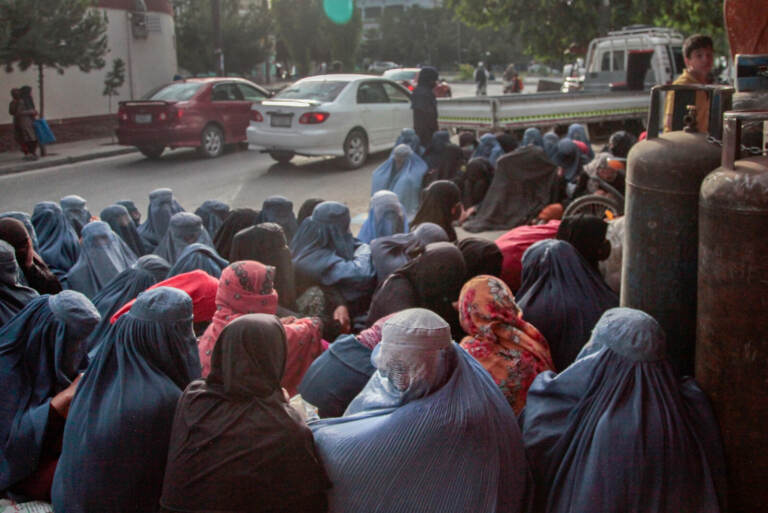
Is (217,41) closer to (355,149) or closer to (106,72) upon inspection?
(106,72)

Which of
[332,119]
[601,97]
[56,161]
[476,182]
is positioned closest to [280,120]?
[332,119]

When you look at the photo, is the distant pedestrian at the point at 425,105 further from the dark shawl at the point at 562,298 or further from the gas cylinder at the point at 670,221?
the gas cylinder at the point at 670,221

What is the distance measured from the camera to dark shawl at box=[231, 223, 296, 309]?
452 centimetres

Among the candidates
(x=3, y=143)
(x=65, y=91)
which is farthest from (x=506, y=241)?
(x=65, y=91)

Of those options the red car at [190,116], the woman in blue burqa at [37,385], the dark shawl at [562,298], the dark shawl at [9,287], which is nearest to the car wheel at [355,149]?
the red car at [190,116]

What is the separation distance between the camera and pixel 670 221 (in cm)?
285

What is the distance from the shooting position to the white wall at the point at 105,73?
16.5 metres

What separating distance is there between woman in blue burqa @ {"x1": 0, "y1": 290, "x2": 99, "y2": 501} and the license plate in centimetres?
917

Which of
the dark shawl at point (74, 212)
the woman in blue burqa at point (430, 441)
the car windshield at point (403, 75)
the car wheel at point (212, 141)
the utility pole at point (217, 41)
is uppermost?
the utility pole at point (217, 41)

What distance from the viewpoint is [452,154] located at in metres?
9.52

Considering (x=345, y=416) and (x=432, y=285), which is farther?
(x=432, y=285)

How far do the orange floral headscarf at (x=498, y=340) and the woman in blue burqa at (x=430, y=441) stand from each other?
565 millimetres

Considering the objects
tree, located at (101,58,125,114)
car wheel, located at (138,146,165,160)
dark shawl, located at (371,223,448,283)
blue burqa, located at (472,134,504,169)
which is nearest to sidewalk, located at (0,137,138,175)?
tree, located at (101,58,125,114)

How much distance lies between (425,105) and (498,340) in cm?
826
